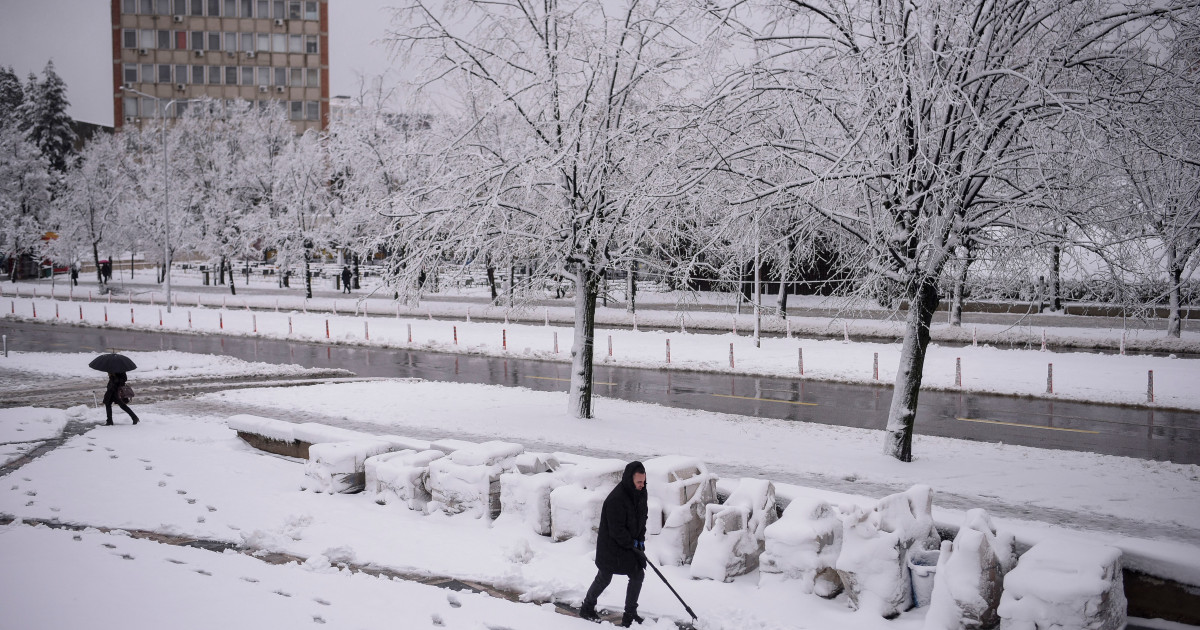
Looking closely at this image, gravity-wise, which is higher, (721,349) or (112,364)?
(112,364)

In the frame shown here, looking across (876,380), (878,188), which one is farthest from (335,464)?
(876,380)

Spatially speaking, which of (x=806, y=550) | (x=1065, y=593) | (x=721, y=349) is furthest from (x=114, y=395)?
(x=721, y=349)

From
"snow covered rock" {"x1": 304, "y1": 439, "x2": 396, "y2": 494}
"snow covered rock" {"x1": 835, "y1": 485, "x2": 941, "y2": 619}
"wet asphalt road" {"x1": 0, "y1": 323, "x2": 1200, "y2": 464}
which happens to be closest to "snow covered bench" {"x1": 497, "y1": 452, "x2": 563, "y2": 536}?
"snow covered rock" {"x1": 304, "y1": 439, "x2": 396, "y2": 494}

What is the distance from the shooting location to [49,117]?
7594 cm

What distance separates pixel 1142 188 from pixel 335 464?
36.1 ft

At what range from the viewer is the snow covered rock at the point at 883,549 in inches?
268

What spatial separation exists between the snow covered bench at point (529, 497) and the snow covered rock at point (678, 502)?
3.96 feet

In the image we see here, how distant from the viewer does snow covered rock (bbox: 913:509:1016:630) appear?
6.29 m

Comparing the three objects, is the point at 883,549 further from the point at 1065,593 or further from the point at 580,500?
the point at 580,500

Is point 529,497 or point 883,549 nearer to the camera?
point 883,549

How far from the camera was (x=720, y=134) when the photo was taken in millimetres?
11586

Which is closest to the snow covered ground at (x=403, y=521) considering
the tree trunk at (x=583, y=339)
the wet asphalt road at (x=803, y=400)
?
the tree trunk at (x=583, y=339)

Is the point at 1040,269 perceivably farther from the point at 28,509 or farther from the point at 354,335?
the point at 354,335

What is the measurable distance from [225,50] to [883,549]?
91.0 meters
